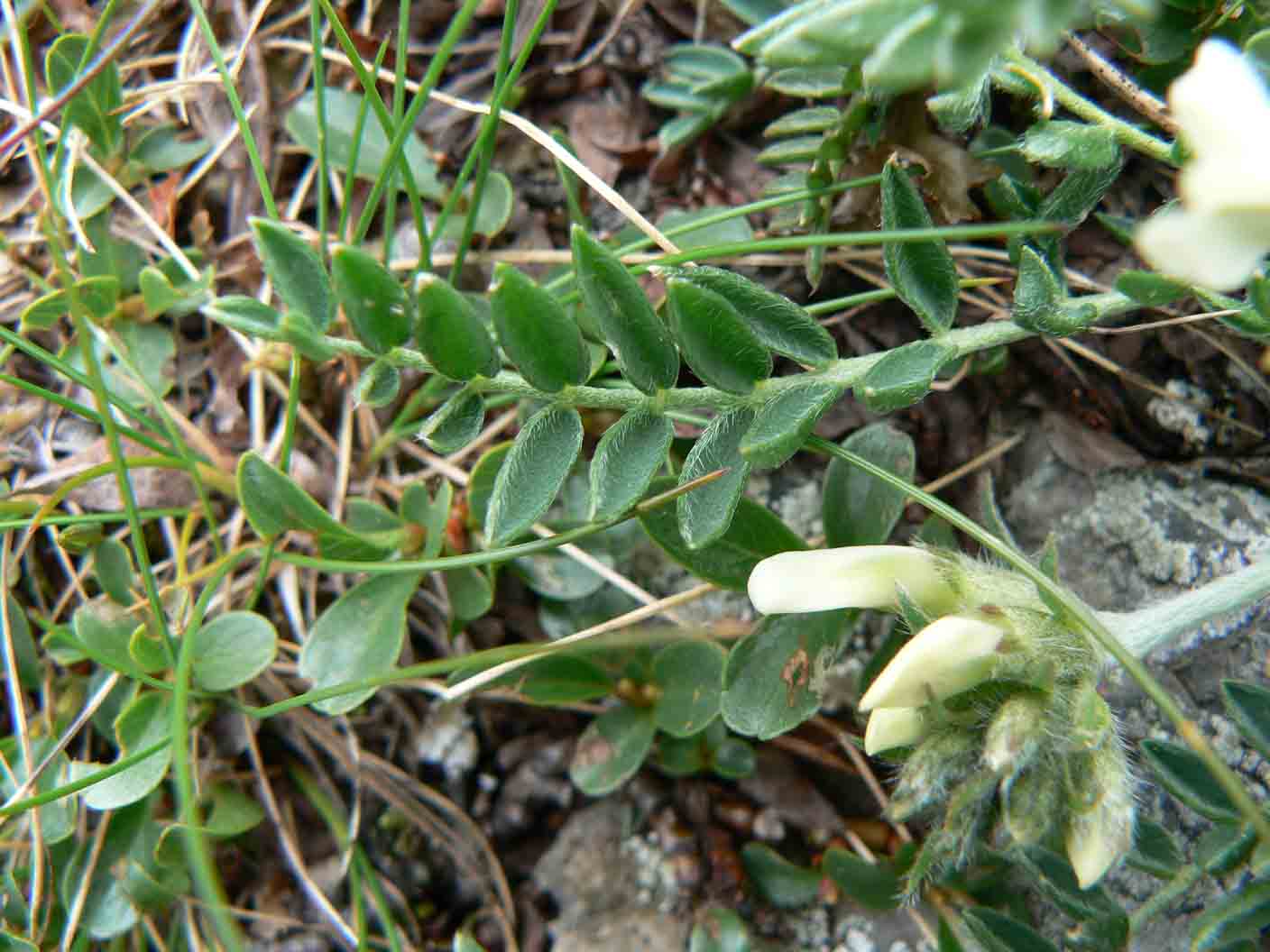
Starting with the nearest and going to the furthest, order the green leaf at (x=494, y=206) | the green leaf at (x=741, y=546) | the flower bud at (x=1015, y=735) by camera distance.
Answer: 1. the flower bud at (x=1015, y=735)
2. the green leaf at (x=741, y=546)
3. the green leaf at (x=494, y=206)

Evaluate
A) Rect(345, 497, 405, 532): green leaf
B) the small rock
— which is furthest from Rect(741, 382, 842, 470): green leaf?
the small rock

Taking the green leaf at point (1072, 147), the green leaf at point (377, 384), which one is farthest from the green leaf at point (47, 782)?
the green leaf at point (1072, 147)

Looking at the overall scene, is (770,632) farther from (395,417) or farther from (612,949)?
(395,417)

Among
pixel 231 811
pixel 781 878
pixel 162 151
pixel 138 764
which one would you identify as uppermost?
pixel 162 151

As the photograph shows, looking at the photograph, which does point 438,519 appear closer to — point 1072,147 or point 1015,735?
point 1015,735

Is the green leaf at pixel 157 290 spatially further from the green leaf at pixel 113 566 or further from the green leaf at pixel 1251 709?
the green leaf at pixel 1251 709

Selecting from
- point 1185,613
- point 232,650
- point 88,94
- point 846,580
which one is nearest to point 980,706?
point 846,580

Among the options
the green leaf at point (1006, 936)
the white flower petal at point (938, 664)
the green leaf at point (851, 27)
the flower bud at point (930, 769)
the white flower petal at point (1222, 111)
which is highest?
the green leaf at point (851, 27)
